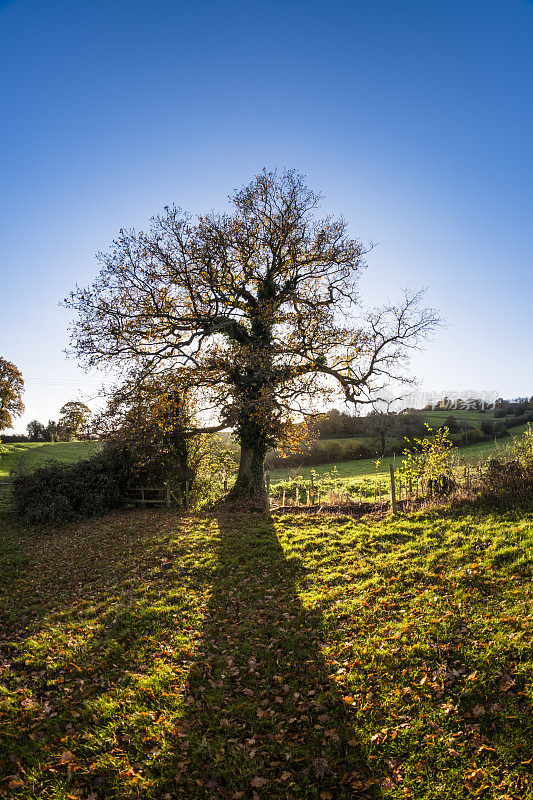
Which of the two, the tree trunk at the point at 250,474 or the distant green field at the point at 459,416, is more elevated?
the distant green field at the point at 459,416

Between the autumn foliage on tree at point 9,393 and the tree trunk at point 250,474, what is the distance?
30.4 m

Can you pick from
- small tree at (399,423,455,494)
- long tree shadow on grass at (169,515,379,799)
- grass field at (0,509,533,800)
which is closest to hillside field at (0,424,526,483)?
small tree at (399,423,455,494)

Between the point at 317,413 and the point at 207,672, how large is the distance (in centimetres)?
1325

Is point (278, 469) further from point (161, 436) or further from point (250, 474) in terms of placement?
point (161, 436)

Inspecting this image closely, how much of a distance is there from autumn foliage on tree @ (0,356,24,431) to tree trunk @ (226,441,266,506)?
30426 mm

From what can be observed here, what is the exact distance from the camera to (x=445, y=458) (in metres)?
12.4

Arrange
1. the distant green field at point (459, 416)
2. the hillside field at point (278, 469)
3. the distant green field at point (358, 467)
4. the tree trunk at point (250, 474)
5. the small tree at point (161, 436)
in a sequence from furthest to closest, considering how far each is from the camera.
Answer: the distant green field at point (459, 416), the hillside field at point (278, 469), the distant green field at point (358, 467), the tree trunk at point (250, 474), the small tree at point (161, 436)

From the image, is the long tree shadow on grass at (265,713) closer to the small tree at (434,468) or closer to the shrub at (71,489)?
the small tree at (434,468)

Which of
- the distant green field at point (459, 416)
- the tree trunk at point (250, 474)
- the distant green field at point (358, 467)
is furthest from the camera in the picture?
the distant green field at point (459, 416)

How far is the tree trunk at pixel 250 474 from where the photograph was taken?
18.3 m

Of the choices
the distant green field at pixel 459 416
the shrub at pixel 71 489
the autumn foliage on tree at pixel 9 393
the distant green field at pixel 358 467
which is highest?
the autumn foliage on tree at pixel 9 393

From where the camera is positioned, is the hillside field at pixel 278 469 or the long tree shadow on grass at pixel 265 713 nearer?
the long tree shadow on grass at pixel 265 713

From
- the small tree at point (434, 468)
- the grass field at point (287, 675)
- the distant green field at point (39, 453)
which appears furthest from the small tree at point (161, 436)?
the distant green field at point (39, 453)

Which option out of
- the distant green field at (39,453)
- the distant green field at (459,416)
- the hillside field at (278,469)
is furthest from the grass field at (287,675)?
the distant green field at (459,416)
